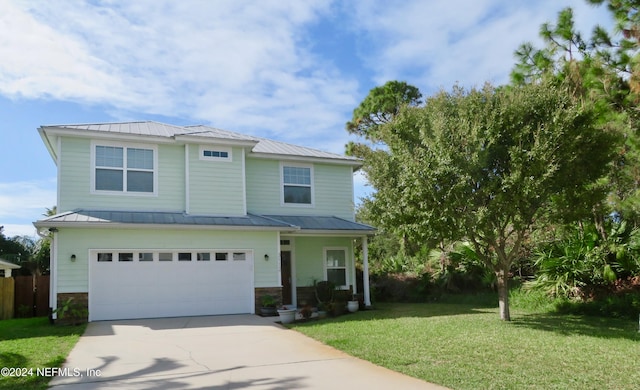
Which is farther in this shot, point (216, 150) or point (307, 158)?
point (307, 158)

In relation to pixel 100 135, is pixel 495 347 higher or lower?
lower

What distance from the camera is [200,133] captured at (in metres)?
16.8

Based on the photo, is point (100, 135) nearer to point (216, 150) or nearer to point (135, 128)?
point (135, 128)

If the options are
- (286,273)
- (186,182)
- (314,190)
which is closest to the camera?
(186,182)

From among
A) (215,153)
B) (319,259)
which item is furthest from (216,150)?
(319,259)

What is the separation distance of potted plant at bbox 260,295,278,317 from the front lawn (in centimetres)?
220

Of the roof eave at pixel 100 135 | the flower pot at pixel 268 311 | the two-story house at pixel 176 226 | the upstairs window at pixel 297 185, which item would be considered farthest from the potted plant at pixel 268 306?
the roof eave at pixel 100 135

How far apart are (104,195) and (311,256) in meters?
7.16

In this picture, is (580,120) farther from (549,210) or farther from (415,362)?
(415,362)

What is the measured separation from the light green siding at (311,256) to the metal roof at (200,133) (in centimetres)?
305

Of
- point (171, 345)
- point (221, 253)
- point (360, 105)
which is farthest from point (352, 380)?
point (360, 105)

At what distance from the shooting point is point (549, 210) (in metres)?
11.8

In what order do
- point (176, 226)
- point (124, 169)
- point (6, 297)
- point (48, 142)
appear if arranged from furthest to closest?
point (6, 297), point (48, 142), point (124, 169), point (176, 226)

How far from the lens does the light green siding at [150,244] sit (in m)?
13.8
